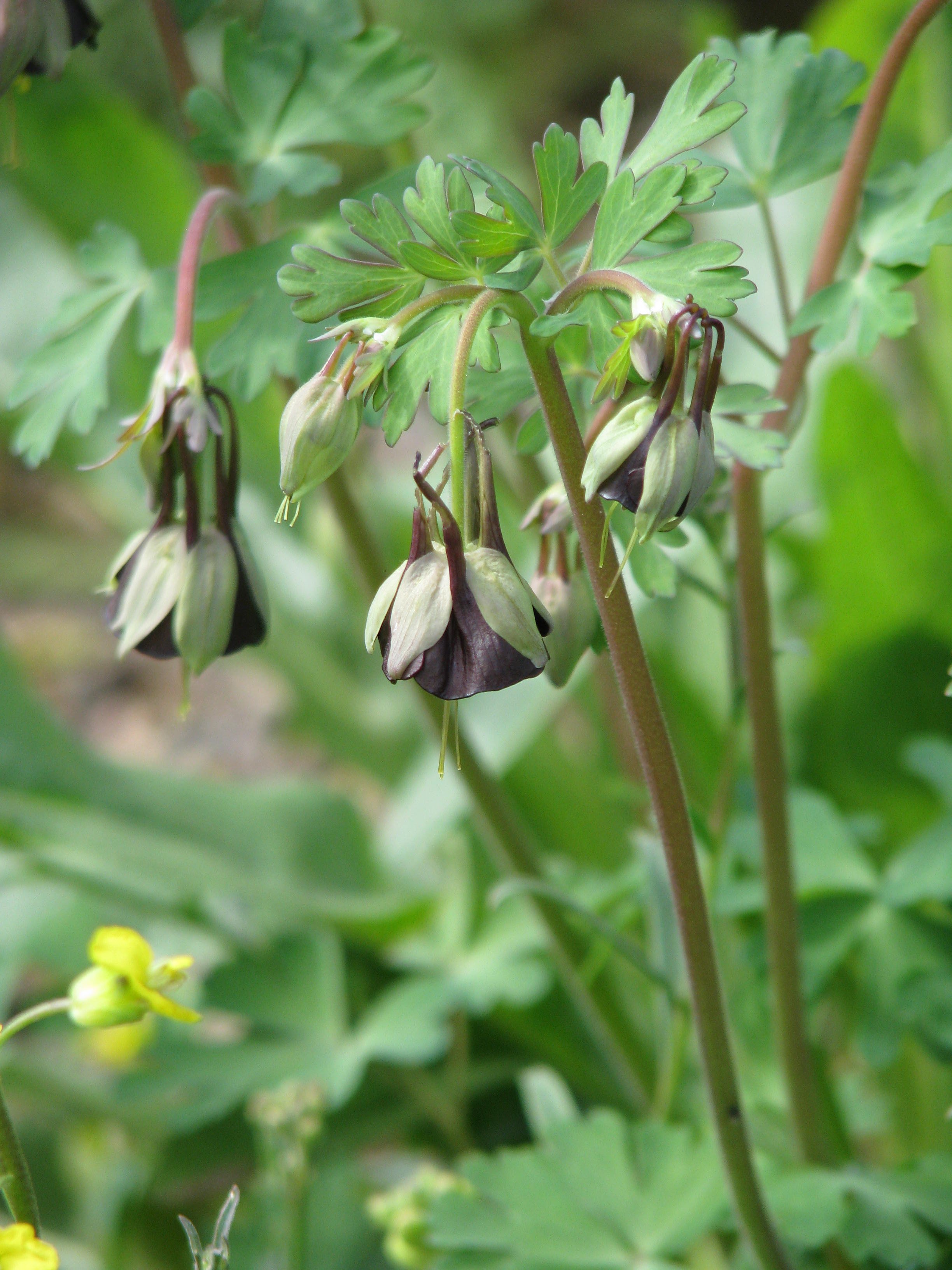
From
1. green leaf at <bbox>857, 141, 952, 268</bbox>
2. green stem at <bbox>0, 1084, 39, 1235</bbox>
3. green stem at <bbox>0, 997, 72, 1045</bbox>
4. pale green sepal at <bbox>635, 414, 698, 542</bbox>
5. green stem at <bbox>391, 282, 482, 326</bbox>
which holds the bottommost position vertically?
green stem at <bbox>0, 1084, 39, 1235</bbox>

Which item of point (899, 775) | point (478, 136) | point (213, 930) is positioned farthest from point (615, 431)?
point (478, 136)

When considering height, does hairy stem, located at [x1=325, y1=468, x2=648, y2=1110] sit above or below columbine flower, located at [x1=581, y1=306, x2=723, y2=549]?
below

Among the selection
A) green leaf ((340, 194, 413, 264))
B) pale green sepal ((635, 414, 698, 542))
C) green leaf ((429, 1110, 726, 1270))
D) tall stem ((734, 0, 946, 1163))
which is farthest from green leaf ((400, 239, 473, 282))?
green leaf ((429, 1110, 726, 1270))

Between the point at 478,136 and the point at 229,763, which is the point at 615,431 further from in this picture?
the point at 478,136

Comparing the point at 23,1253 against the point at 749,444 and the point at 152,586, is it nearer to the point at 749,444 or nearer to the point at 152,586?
the point at 152,586

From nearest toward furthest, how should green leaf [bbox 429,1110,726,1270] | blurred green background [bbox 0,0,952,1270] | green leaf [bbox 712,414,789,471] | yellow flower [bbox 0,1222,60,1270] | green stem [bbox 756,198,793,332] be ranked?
yellow flower [bbox 0,1222,60,1270] → green leaf [bbox 712,414,789,471] → green stem [bbox 756,198,793,332] → green leaf [bbox 429,1110,726,1270] → blurred green background [bbox 0,0,952,1270]

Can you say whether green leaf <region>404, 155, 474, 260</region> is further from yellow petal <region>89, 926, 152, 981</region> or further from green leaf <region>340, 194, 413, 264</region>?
yellow petal <region>89, 926, 152, 981</region>

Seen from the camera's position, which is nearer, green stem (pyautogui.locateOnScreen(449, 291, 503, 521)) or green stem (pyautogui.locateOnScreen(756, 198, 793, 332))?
green stem (pyautogui.locateOnScreen(449, 291, 503, 521))

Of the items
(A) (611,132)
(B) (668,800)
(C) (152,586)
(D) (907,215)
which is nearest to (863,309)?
(D) (907,215)

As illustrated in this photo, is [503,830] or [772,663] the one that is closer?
[772,663]
